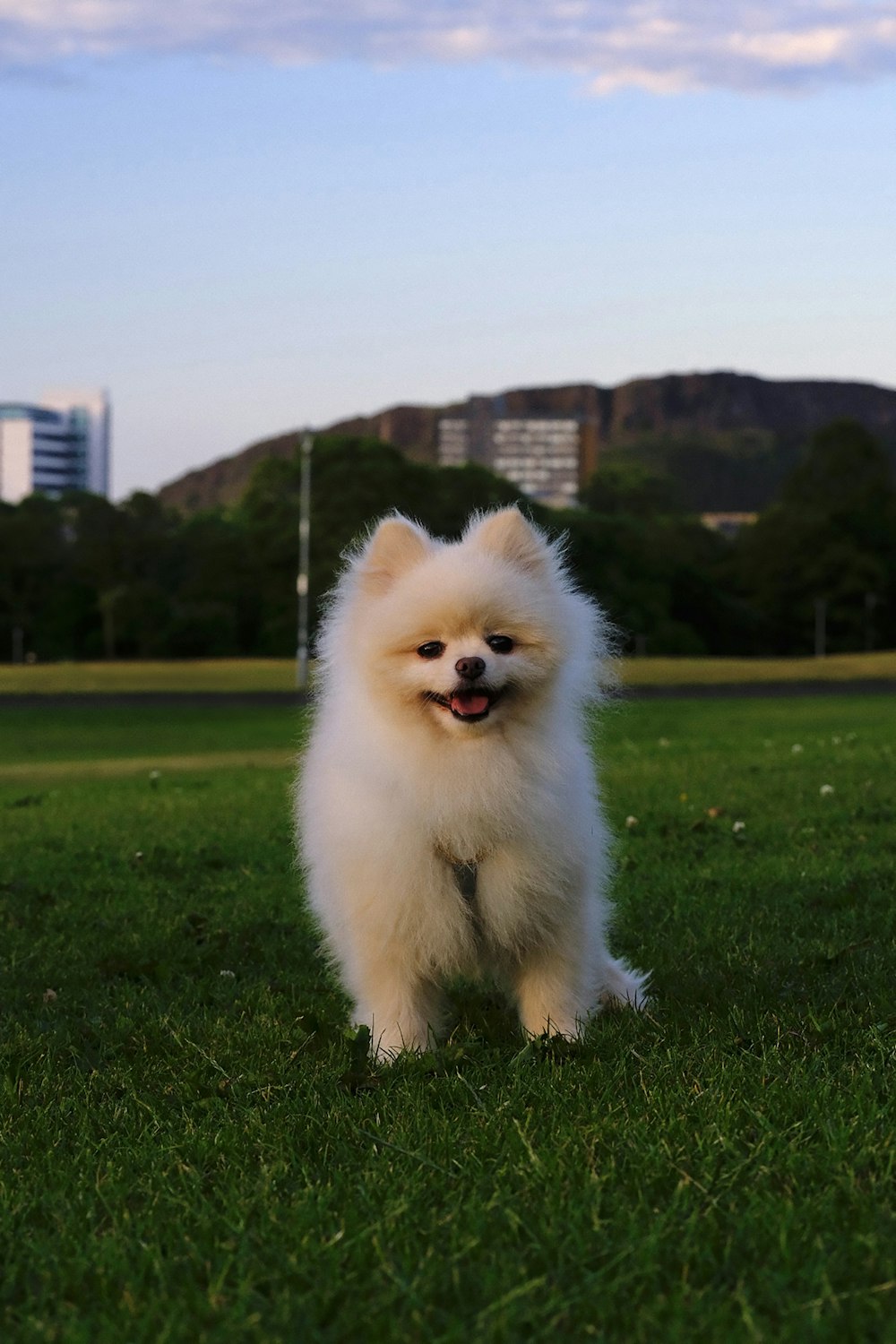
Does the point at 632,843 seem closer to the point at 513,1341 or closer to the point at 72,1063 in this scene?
the point at 72,1063

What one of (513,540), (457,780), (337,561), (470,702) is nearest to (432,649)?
(470,702)

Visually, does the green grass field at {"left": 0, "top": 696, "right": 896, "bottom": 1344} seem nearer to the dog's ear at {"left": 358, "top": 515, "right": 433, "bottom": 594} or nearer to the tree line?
the dog's ear at {"left": 358, "top": 515, "right": 433, "bottom": 594}

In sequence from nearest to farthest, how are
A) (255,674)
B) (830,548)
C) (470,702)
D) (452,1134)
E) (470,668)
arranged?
(452,1134)
(470,668)
(470,702)
(255,674)
(830,548)

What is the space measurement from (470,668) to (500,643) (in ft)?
0.81

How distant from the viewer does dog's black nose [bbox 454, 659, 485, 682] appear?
481cm

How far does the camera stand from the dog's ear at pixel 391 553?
17.2 feet

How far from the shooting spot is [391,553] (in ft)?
17.3

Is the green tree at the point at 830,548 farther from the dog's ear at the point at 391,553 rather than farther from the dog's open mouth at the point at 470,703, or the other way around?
the dog's open mouth at the point at 470,703

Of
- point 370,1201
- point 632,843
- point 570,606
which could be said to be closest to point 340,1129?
point 370,1201

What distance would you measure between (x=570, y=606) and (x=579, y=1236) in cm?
250

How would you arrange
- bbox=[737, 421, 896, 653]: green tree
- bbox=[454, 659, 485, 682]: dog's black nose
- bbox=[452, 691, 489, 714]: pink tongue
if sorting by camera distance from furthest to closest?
bbox=[737, 421, 896, 653]: green tree → bbox=[452, 691, 489, 714]: pink tongue → bbox=[454, 659, 485, 682]: dog's black nose

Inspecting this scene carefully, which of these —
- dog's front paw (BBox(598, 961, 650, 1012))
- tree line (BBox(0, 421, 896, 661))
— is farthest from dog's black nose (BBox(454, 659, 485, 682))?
tree line (BBox(0, 421, 896, 661))

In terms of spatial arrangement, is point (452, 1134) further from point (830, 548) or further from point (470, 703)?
point (830, 548)

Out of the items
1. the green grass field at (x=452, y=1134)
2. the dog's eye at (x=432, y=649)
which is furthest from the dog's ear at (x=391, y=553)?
the green grass field at (x=452, y=1134)
